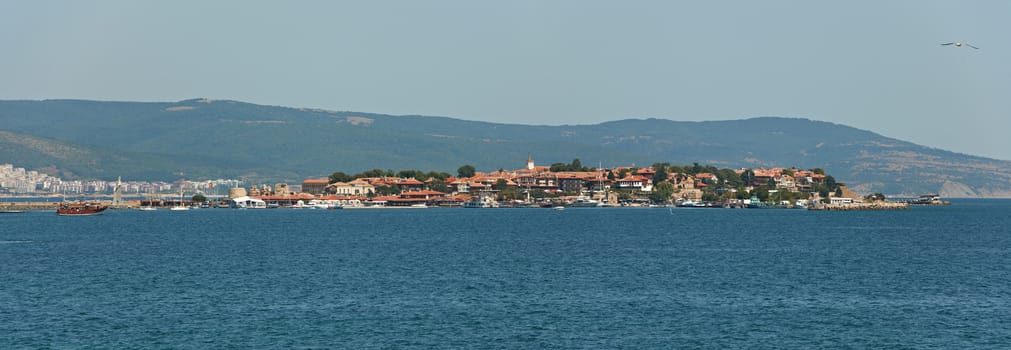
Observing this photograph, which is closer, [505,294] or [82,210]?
[505,294]

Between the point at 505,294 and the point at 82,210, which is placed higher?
the point at 82,210

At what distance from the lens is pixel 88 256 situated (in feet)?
289

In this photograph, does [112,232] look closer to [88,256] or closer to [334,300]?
[88,256]

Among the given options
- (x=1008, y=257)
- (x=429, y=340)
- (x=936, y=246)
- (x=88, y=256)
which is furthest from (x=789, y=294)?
(x=88, y=256)

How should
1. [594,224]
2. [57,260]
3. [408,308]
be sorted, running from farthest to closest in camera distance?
[594,224], [57,260], [408,308]

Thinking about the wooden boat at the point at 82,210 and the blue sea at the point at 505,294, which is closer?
the blue sea at the point at 505,294

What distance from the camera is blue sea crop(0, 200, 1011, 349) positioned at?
160ft

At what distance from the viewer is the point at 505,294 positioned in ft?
204

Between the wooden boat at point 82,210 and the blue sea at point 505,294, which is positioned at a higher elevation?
the wooden boat at point 82,210

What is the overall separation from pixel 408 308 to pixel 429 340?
8.69 m

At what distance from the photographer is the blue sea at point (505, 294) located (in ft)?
160

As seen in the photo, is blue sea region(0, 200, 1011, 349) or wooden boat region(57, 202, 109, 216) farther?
wooden boat region(57, 202, 109, 216)

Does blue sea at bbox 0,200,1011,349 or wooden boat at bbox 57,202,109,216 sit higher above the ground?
wooden boat at bbox 57,202,109,216

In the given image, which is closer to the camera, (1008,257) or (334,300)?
(334,300)
